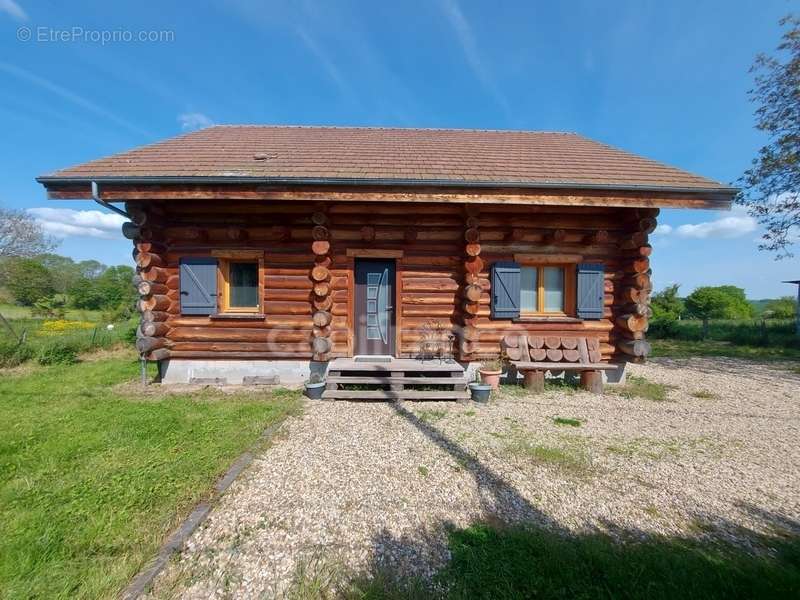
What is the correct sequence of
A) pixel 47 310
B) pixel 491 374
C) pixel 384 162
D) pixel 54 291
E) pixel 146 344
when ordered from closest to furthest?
pixel 146 344 < pixel 491 374 < pixel 384 162 < pixel 47 310 < pixel 54 291

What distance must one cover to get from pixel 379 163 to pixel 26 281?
2918 cm

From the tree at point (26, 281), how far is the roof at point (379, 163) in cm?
2275

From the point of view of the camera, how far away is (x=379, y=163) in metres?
6.12

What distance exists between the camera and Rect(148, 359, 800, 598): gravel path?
218cm

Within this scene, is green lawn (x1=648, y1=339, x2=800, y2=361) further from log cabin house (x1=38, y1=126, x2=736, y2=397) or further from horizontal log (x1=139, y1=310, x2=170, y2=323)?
horizontal log (x1=139, y1=310, x2=170, y2=323)

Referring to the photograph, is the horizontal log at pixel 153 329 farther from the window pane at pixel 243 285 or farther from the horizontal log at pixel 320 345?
the horizontal log at pixel 320 345

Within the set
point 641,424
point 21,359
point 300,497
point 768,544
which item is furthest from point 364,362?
point 21,359

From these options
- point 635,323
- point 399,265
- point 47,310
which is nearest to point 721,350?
point 635,323

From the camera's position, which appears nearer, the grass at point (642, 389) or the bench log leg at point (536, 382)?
the grass at point (642, 389)

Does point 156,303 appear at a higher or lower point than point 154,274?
lower

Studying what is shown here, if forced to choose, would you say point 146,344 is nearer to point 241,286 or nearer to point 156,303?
point 156,303

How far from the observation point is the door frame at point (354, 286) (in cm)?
624

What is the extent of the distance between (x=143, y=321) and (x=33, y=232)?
25347 mm

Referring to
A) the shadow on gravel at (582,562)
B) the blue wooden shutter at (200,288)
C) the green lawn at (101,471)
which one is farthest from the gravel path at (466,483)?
the blue wooden shutter at (200,288)
